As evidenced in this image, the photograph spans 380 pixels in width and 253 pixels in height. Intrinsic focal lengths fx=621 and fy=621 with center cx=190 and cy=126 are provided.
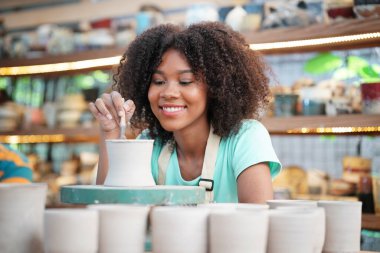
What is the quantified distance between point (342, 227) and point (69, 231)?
0.63m

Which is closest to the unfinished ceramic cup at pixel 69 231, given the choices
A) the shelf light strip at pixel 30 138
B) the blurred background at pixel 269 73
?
the blurred background at pixel 269 73

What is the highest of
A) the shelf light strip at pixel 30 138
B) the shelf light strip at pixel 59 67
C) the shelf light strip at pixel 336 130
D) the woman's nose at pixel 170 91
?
the shelf light strip at pixel 59 67

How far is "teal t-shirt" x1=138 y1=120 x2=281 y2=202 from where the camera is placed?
2.19 m

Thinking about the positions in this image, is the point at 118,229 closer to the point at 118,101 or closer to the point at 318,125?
the point at 118,101

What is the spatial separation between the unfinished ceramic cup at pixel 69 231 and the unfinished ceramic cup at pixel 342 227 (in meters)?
0.57

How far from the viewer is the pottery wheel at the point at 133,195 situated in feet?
4.83

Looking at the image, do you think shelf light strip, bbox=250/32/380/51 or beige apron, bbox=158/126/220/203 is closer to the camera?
beige apron, bbox=158/126/220/203

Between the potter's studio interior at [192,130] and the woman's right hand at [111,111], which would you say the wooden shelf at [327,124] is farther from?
the woman's right hand at [111,111]

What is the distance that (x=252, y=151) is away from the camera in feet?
7.20

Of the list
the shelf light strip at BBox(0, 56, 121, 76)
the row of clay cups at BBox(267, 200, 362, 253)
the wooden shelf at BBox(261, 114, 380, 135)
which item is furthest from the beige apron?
the shelf light strip at BBox(0, 56, 121, 76)

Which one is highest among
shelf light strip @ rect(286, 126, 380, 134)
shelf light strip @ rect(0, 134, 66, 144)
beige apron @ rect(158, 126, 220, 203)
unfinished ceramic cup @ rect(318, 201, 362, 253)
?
shelf light strip @ rect(286, 126, 380, 134)

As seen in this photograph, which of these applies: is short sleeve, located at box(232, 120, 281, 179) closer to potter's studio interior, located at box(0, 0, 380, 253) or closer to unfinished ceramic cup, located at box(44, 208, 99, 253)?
potter's studio interior, located at box(0, 0, 380, 253)

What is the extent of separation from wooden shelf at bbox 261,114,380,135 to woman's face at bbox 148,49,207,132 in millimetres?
1270

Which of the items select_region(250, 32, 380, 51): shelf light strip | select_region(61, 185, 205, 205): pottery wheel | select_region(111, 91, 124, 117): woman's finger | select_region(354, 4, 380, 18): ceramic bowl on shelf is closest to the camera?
select_region(61, 185, 205, 205): pottery wheel
